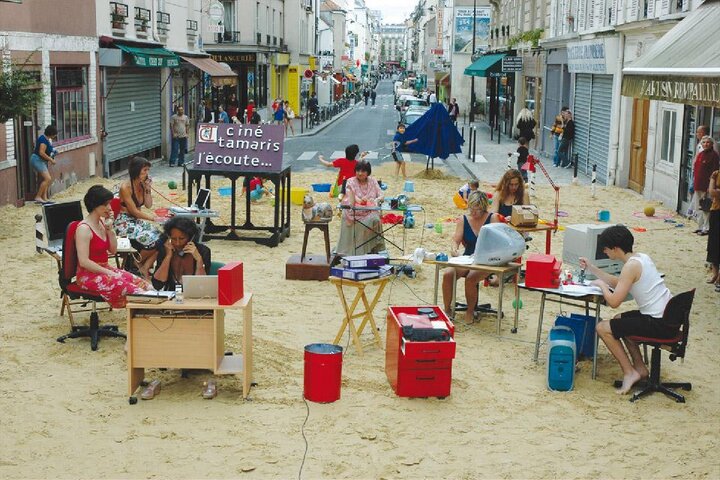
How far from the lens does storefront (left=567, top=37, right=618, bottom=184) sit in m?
23.1

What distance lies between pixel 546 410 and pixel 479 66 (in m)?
35.0

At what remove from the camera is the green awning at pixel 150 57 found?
73.5 ft

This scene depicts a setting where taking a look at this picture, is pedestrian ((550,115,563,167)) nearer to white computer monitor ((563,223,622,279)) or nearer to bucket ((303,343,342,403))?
white computer monitor ((563,223,622,279))

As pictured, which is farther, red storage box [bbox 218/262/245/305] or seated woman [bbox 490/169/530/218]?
seated woman [bbox 490/169/530/218]

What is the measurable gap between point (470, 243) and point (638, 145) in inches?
499

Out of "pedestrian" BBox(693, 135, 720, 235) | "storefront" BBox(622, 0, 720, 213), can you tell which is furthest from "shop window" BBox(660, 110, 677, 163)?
"pedestrian" BBox(693, 135, 720, 235)

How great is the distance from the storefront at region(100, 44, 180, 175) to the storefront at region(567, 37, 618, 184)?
11.1 m

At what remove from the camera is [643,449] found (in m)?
6.61

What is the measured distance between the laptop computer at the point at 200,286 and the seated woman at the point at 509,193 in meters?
4.93

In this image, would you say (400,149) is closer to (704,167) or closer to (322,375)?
(704,167)

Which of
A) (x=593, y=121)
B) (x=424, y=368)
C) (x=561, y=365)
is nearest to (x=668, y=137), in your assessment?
(x=593, y=121)

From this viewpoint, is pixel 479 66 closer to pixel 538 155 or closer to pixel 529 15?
pixel 529 15

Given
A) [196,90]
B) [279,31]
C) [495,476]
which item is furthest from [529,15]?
[495,476]

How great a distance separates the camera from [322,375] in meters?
7.38
